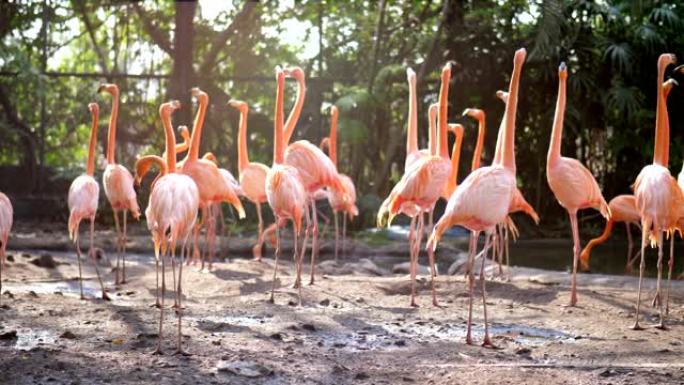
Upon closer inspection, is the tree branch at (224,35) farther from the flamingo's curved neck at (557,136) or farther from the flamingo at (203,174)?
the flamingo's curved neck at (557,136)

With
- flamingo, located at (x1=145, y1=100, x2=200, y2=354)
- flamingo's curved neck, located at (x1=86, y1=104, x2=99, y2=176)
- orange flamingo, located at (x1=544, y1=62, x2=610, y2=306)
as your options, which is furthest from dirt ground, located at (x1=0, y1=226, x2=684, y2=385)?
flamingo's curved neck, located at (x1=86, y1=104, x2=99, y2=176)

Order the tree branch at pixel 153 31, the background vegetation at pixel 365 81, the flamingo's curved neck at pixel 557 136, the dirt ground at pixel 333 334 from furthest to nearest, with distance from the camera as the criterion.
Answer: the tree branch at pixel 153 31 → the background vegetation at pixel 365 81 → the flamingo's curved neck at pixel 557 136 → the dirt ground at pixel 333 334

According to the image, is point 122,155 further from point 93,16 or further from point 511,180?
point 511,180

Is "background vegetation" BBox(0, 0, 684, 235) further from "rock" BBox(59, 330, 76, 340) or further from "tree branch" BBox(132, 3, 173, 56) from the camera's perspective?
"rock" BBox(59, 330, 76, 340)

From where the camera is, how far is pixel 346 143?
13039mm

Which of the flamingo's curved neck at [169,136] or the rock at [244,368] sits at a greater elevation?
the flamingo's curved neck at [169,136]

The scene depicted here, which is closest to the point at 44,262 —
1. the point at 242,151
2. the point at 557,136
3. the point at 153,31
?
the point at 242,151

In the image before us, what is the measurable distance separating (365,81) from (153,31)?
345 centimetres

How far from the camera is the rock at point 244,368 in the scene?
4062mm

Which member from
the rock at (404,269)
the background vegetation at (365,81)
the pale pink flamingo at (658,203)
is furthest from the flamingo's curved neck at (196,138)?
the background vegetation at (365,81)

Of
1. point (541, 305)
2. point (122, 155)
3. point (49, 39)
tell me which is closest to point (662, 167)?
point (541, 305)

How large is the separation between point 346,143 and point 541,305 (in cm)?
699

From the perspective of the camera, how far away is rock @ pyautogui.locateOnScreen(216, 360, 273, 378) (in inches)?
160

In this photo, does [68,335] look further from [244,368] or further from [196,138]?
[196,138]
